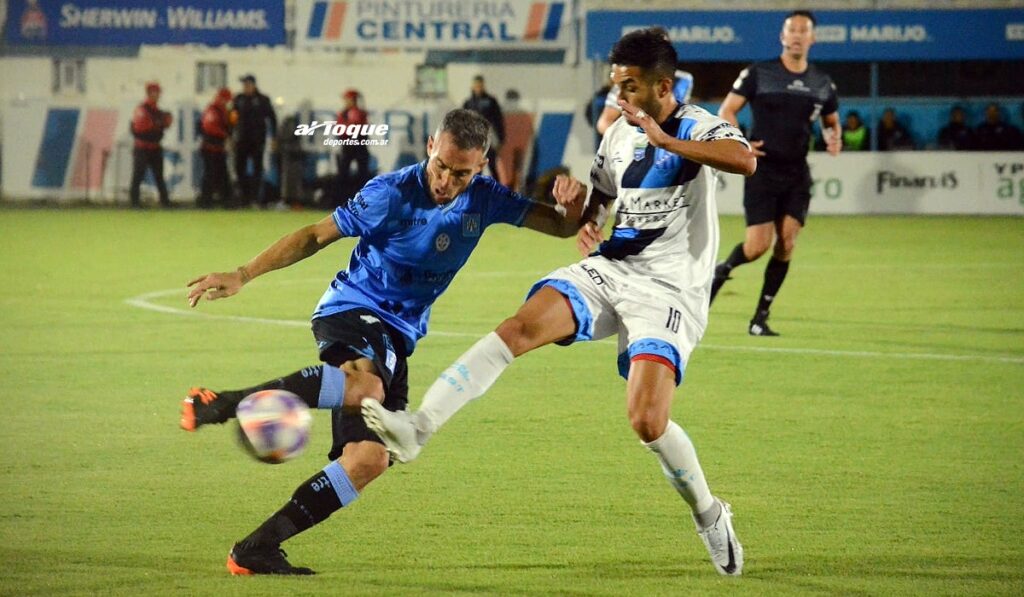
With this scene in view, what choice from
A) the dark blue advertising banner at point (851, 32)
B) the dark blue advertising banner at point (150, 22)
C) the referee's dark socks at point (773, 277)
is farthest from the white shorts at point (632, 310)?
the dark blue advertising banner at point (150, 22)

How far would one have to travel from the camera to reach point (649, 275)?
19.1 ft

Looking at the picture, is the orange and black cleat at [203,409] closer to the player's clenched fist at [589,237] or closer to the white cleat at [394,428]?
the white cleat at [394,428]

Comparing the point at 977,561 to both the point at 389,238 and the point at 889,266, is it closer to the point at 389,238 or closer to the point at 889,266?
the point at 389,238

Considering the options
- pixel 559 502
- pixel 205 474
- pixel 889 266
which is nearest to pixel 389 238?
pixel 559 502

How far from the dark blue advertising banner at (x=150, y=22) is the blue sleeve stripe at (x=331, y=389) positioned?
23781 millimetres

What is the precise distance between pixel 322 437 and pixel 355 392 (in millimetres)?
2649

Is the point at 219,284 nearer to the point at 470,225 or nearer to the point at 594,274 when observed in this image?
the point at 470,225

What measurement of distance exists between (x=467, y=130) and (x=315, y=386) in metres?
1.04

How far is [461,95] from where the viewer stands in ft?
95.3

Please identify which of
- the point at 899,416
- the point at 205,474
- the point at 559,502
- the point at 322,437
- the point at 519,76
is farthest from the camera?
the point at 519,76

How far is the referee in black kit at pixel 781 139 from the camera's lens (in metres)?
11.8

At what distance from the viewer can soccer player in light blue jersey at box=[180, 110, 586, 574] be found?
537cm

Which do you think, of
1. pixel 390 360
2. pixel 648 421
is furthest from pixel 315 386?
pixel 648 421

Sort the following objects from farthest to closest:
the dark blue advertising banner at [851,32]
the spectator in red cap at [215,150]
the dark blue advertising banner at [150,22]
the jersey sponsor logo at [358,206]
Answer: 1. the dark blue advertising banner at [150,22]
2. the spectator in red cap at [215,150]
3. the dark blue advertising banner at [851,32]
4. the jersey sponsor logo at [358,206]
